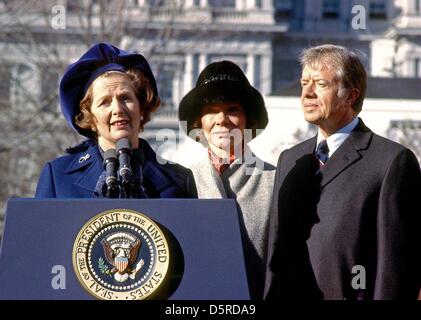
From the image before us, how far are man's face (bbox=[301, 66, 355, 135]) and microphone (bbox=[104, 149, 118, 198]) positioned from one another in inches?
29.9

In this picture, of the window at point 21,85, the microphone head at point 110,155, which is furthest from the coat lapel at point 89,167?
the window at point 21,85

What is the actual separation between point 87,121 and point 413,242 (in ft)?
4.03

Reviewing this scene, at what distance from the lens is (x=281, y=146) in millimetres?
25344

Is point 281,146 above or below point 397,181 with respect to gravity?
below

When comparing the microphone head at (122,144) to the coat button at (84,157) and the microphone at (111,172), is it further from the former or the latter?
the coat button at (84,157)

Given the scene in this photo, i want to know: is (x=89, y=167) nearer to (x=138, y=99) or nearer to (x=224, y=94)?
(x=138, y=99)

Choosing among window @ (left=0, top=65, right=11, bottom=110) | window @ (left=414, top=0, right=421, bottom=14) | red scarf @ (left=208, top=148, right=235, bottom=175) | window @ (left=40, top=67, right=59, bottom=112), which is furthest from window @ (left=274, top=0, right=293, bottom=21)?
red scarf @ (left=208, top=148, right=235, bottom=175)

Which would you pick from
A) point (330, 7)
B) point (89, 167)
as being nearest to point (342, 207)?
point (89, 167)

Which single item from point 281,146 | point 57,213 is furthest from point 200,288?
point 281,146

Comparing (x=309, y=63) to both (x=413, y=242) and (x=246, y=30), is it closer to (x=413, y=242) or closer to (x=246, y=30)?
(x=413, y=242)

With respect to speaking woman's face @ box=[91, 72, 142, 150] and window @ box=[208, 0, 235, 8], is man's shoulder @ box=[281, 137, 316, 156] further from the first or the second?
window @ box=[208, 0, 235, 8]

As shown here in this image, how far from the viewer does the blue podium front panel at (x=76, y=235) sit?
462 centimetres

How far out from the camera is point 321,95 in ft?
17.9

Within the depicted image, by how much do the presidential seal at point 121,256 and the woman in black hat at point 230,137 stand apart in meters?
0.82
